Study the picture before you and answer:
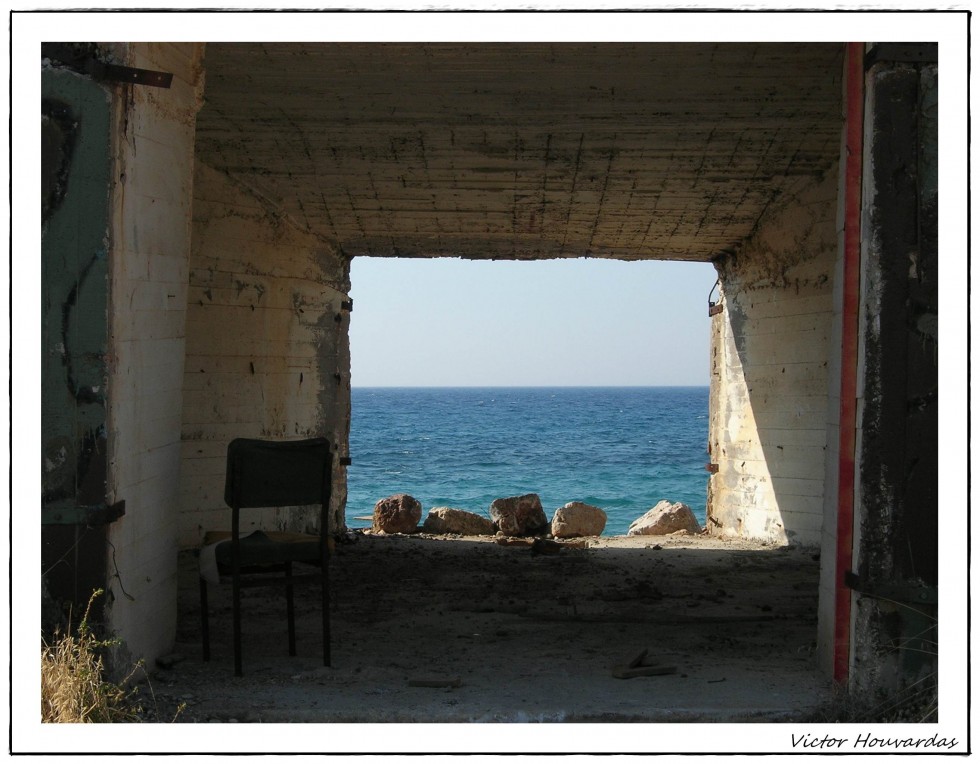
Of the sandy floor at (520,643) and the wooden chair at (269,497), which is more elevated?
the wooden chair at (269,497)

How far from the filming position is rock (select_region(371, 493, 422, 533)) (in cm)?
1113

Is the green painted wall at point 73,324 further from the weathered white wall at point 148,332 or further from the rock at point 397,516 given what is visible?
the rock at point 397,516

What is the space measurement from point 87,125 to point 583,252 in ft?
20.4

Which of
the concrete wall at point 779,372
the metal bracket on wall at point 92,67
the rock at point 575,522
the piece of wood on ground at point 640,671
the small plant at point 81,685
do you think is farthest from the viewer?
the rock at point 575,522

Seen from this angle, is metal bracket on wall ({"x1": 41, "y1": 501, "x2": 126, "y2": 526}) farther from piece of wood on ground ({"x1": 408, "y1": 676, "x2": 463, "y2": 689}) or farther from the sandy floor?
piece of wood on ground ({"x1": 408, "y1": 676, "x2": 463, "y2": 689})

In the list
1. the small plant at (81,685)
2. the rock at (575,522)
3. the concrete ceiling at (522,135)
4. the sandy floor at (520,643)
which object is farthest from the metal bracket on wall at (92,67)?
the rock at (575,522)

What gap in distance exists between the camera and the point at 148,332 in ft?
13.9

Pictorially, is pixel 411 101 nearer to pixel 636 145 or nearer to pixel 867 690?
pixel 636 145

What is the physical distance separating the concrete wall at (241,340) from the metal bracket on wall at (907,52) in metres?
5.21

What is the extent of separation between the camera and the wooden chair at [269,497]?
4234 mm

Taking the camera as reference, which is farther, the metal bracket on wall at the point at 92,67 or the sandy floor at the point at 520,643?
the sandy floor at the point at 520,643

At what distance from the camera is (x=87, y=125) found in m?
3.79

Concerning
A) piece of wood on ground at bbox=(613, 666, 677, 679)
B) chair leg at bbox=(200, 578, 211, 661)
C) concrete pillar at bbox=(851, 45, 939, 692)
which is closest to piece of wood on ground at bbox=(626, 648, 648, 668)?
piece of wood on ground at bbox=(613, 666, 677, 679)
